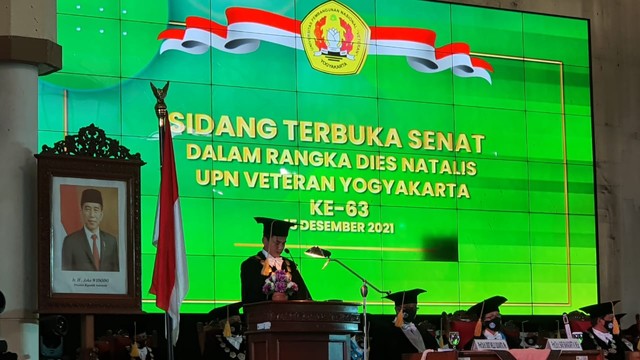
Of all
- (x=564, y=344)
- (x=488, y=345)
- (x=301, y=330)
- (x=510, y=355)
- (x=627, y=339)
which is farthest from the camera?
(x=627, y=339)

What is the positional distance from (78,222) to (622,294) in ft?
23.7

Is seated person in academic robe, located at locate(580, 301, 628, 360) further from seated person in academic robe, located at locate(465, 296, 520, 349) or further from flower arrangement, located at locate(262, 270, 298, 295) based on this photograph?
flower arrangement, located at locate(262, 270, 298, 295)

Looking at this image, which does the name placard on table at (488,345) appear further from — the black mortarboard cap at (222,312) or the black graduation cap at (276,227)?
the black mortarboard cap at (222,312)

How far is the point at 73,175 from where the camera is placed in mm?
7176

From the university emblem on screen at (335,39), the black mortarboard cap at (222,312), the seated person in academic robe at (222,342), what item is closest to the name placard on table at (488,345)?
the seated person in academic robe at (222,342)

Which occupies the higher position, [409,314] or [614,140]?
[614,140]

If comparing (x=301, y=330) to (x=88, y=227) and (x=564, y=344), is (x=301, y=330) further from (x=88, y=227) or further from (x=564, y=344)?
(x=564, y=344)

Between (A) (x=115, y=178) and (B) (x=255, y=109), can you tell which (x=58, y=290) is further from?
(B) (x=255, y=109)

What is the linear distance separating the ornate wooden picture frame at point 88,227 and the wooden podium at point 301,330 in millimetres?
868

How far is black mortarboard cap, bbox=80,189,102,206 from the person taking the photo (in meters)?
7.22

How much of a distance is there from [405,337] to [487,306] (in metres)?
0.80

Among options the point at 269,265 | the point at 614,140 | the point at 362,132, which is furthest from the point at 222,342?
the point at 614,140

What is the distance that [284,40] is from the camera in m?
11.0

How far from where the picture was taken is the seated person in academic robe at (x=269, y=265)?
8625 mm
